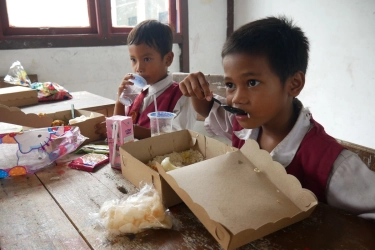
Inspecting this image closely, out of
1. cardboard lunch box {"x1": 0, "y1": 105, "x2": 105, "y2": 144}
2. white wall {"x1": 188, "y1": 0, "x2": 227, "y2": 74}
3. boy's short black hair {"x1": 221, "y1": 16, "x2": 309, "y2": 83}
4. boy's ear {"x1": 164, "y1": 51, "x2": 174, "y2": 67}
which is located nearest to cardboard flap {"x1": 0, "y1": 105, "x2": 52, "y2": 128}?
cardboard lunch box {"x1": 0, "y1": 105, "x2": 105, "y2": 144}

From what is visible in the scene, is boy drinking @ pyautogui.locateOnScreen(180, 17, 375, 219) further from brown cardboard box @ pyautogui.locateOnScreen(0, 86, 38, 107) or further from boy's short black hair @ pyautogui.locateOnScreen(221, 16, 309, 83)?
brown cardboard box @ pyautogui.locateOnScreen(0, 86, 38, 107)

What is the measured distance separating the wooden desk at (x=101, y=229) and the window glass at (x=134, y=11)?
8.43 feet

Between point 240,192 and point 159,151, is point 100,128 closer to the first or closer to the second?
point 159,151

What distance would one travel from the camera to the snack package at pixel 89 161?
94 centimetres

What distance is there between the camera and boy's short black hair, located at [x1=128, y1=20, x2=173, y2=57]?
1.50 metres

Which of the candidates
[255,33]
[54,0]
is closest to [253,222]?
[255,33]

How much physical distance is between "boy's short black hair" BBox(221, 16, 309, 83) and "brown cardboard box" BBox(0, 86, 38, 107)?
1.42 m

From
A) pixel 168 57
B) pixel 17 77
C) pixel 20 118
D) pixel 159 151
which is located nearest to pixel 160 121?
pixel 159 151

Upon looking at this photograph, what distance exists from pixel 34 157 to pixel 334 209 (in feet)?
2.88

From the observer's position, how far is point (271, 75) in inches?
34.4

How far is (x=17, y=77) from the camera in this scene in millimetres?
2244

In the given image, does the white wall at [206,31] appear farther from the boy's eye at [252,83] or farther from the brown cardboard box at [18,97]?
the boy's eye at [252,83]

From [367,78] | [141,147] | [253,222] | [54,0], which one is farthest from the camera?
[54,0]

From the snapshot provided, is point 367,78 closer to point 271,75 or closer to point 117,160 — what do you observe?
point 271,75
